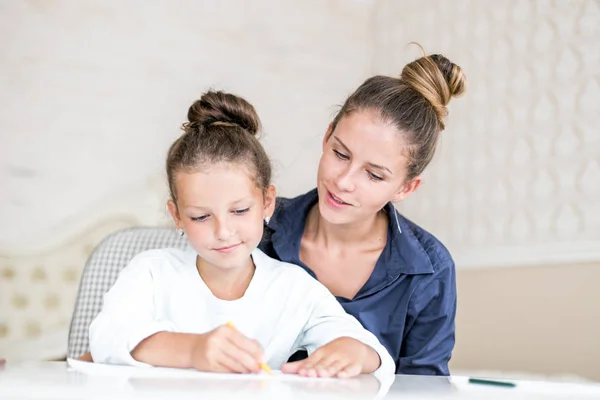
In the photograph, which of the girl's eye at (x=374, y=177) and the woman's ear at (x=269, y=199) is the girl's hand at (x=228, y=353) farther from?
the girl's eye at (x=374, y=177)

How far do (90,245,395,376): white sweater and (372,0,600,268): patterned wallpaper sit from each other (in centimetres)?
141

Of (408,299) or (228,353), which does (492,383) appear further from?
(408,299)

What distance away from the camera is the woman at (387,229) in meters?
1.72

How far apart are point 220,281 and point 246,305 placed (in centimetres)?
8

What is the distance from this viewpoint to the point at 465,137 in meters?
3.21

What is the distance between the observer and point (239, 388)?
928 mm

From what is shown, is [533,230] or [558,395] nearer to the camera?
[558,395]

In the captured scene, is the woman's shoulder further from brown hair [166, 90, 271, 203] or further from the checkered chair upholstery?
the checkered chair upholstery

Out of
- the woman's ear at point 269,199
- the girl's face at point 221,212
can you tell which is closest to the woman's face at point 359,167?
the woman's ear at point 269,199

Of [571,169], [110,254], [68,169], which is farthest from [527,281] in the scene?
[68,169]

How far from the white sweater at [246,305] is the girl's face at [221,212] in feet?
0.26

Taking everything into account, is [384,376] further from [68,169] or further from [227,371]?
[68,169]

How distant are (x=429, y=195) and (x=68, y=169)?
5.58 feet

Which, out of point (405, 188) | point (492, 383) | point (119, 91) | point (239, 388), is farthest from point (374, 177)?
point (119, 91)
